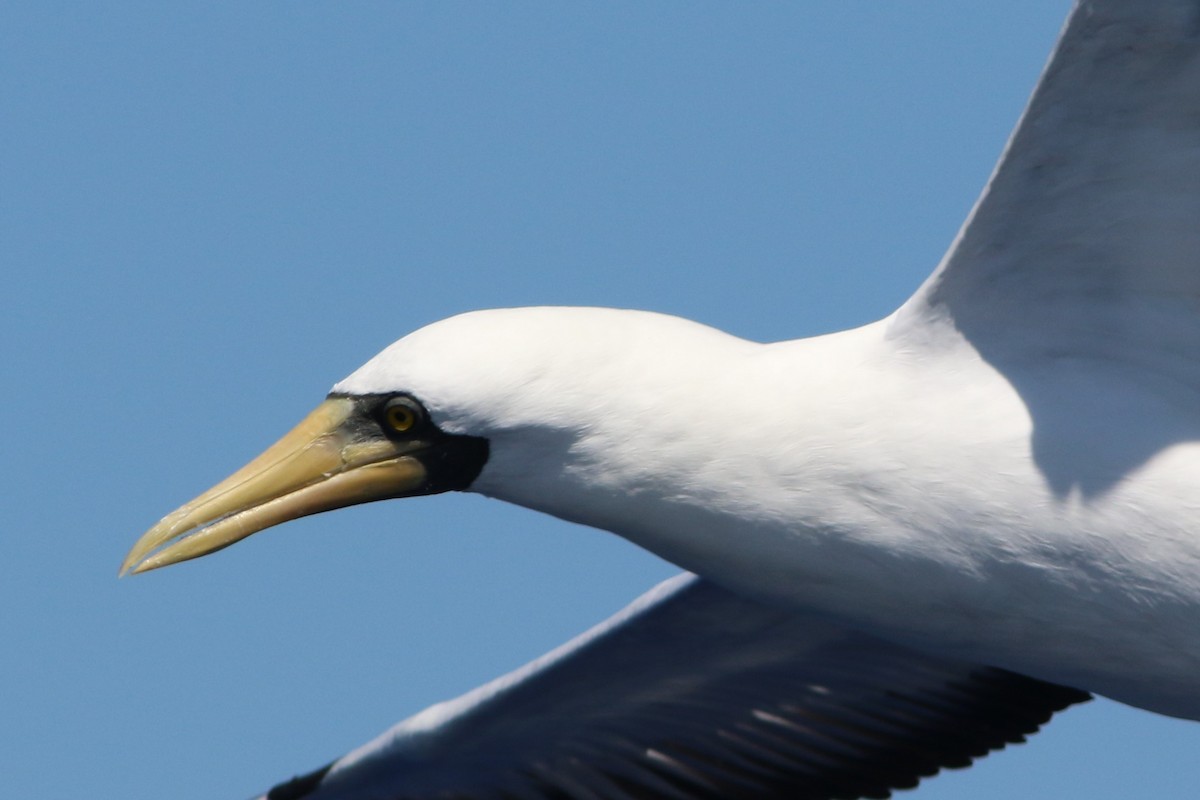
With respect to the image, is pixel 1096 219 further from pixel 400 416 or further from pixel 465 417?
pixel 400 416

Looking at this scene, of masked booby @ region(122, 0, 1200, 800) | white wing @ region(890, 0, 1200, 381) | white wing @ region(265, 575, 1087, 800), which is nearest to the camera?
white wing @ region(890, 0, 1200, 381)

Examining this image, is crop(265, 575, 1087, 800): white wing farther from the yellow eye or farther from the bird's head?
the yellow eye

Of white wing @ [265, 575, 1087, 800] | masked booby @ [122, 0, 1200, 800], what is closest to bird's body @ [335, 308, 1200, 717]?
masked booby @ [122, 0, 1200, 800]

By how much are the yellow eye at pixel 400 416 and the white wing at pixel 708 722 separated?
2.29m

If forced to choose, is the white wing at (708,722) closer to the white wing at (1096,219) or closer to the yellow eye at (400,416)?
the yellow eye at (400,416)

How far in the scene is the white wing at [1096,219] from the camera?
298 inches

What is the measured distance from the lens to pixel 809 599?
8461 mm

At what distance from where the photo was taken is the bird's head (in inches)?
324

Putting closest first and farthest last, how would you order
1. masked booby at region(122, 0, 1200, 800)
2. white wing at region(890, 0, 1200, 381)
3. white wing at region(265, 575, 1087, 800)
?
white wing at region(890, 0, 1200, 381) < masked booby at region(122, 0, 1200, 800) < white wing at region(265, 575, 1087, 800)

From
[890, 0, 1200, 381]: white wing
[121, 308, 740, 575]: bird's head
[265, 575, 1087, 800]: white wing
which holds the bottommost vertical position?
[265, 575, 1087, 800]: white wing

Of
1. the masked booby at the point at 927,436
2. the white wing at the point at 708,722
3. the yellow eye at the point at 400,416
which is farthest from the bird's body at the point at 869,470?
the white wing at the point at 708,722

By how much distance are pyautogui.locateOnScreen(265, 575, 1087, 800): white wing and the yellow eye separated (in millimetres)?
2289

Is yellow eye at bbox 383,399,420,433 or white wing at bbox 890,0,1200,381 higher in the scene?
white wing at bbox 890,0,1200,381

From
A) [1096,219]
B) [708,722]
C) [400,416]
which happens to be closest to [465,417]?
[400,416]
